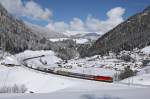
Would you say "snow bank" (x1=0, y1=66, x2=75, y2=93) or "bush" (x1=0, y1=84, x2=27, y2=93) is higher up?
"snow bank" (x1=0, y1=66, x2=75, y2=93)

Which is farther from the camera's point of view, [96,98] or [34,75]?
[34,75]

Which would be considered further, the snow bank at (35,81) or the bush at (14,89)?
the snow bank at (35,81)

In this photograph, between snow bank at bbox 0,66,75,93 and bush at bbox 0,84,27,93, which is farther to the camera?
snow bank at bbox 0,66,75,93

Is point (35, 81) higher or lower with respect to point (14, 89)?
higher

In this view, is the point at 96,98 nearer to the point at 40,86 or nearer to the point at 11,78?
the point at 40,86

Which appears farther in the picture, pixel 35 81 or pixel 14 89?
pixel 35 81

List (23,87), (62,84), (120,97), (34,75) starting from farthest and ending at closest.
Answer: (34,75), (23,87), (62,84), (120,97)

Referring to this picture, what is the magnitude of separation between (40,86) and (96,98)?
6233 cm

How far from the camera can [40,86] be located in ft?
309

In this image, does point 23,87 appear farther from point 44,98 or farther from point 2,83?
point 44,98

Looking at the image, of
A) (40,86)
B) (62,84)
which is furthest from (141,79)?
(40,86)

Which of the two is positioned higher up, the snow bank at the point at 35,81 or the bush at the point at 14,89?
the snow bank at the point at 35,81

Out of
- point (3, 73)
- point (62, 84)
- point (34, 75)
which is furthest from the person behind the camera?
point (3, 73)

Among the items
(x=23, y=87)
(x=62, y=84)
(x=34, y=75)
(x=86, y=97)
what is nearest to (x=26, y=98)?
(x=86, y=97)
